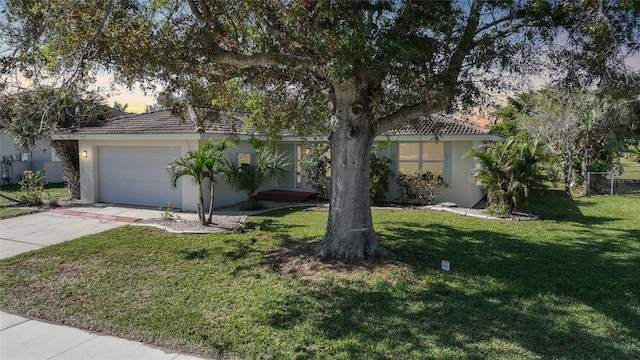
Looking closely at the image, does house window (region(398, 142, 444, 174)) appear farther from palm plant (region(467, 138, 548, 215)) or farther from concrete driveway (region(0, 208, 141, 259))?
concrete driveway (region(0, 208, 141, 259))

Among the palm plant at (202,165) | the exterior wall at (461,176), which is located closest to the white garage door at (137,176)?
the palm plant at (202,165)

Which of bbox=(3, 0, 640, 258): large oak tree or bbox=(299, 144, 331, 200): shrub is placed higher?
bbox=(3, 0, 640, 258): large oak tree

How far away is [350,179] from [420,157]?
9.29 meters

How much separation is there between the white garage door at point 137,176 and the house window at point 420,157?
871 centimetres

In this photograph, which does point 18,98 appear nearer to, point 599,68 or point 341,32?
point 341,32

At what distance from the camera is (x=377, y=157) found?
52.6 feet

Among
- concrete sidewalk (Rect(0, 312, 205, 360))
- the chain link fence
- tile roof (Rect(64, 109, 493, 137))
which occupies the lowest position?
concrete sidewalk (Rect(0, 312, 205, 360))

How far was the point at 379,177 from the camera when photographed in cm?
1538

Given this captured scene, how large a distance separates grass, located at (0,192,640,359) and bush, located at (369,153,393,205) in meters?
4.92

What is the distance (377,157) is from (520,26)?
911 centimetres

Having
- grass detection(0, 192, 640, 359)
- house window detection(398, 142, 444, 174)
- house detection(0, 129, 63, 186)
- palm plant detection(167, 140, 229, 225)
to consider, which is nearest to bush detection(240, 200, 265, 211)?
palm plant detection(167, 140, 229, 225)

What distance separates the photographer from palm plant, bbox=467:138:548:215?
42.5ft

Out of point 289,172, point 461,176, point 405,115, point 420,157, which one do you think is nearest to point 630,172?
point 461,176

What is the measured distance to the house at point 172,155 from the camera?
47.8 ft
